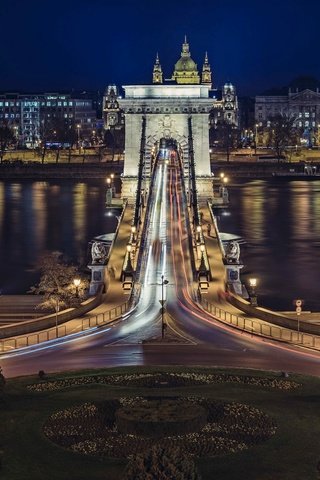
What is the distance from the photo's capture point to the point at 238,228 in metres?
90.1

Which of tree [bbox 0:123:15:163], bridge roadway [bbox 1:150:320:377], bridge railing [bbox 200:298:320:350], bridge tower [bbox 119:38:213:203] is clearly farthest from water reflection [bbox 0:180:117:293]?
tree [bbox 0:123:15:163]

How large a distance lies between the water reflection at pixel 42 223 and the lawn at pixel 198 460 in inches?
1169

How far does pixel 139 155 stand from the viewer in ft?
343

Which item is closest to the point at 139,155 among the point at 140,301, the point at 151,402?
the point at 140,301

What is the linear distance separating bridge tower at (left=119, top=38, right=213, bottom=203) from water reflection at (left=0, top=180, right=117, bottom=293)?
7.03 metres

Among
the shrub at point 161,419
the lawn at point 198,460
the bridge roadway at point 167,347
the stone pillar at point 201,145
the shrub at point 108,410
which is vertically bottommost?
the bridge roadway at point 167,347

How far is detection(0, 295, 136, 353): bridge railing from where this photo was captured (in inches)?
1454

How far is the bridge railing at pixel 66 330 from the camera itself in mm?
36938

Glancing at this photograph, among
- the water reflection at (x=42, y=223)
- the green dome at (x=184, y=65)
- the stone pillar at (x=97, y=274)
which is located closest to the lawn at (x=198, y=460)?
the stone pillar at (x=97, y=274)

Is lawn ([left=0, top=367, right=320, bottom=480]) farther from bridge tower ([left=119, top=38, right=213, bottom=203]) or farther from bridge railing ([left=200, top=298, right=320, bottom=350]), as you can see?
bridge tower ([left=119, top=38, right=213, bottom=203])

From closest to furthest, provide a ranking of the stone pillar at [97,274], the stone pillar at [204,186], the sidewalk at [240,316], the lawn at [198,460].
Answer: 1. the lawn at [198,460]
2. the sidewalk at [240,316]
3. the stone pillar at [97,274]
4. the stone pillar at [204,186]

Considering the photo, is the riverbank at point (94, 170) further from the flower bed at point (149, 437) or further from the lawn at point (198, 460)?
the flower bed at point (149, 437)

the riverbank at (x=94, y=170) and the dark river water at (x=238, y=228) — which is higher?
the riverbank at (x=94, y=170)

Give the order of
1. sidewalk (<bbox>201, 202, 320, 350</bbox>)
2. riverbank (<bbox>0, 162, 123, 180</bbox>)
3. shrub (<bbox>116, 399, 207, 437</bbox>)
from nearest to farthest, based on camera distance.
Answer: shrub (<bbox>116, 399, 207, 437</bbox>) → sidewalk (<bbox>201, 202, 320, 350</bbox>) → riverbank (<bbox>0, 162, 123, 180</bbox>)
